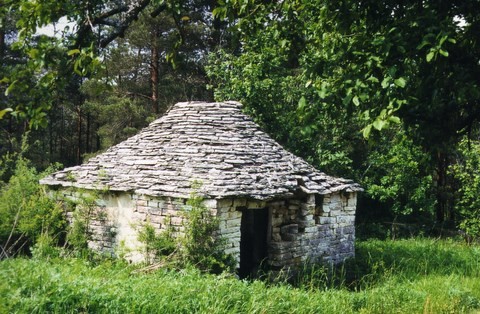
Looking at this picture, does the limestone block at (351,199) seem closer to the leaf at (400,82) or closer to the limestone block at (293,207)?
the limestone block at (293,207)

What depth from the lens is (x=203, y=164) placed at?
845 centimetres

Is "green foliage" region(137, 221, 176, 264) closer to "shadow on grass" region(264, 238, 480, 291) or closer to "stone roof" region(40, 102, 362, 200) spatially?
"stone roof" region(40, 102, 362, 200)

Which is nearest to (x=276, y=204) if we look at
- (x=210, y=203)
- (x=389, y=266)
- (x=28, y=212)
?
(x=210, y=203)

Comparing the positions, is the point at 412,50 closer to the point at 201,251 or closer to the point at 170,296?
the point at 170,296

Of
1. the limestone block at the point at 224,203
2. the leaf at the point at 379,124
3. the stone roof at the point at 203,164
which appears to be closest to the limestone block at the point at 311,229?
the stone roof at the point at 203,164

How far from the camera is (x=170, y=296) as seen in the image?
4863mm

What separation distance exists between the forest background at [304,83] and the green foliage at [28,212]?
0.15 ft

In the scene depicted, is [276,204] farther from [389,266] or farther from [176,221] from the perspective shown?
[389,266]

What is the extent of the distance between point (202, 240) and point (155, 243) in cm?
78

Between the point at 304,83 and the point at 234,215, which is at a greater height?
the point at 304,83

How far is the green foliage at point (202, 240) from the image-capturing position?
7238 millimetres

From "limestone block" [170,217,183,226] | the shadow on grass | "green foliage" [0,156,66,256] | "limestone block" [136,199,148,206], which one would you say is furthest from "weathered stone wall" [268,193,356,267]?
"green foliage" [0,156,66,256]

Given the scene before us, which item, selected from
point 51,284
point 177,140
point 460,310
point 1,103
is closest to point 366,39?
point 51,284

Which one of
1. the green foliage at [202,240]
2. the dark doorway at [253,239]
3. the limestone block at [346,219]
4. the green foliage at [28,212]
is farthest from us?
the limestone block at [346,219]
